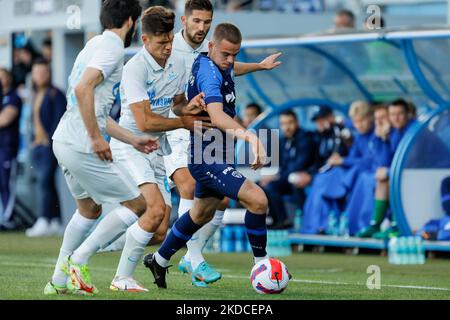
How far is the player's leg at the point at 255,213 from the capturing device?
30.8ft

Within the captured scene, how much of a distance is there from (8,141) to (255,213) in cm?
978

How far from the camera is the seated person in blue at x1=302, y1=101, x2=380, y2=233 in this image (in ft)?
50.0

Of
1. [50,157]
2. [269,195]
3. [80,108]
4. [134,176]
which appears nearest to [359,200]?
Answer: [269,195]

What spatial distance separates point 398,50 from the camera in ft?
49.5

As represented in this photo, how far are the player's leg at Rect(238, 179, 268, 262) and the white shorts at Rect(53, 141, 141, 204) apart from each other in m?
0.91

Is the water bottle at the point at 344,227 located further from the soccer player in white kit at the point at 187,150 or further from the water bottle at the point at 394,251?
the soccer player in white kit at the point at 187,150

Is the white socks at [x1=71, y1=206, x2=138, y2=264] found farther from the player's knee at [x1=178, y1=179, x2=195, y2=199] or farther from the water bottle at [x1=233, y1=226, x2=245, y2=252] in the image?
the water bottle at [x1=233, y1=226, x2=245, y2=252]

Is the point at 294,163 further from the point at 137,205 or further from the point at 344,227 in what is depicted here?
the point at 137,205

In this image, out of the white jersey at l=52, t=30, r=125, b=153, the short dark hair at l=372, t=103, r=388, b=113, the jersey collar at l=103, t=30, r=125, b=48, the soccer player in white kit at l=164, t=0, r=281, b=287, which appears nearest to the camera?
the white jersey at l=52, t=30, r=125, b=153

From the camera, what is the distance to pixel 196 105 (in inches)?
376

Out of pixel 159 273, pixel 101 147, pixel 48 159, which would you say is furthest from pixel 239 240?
pixel 101 147

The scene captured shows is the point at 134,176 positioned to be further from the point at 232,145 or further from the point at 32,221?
the point at 32,221

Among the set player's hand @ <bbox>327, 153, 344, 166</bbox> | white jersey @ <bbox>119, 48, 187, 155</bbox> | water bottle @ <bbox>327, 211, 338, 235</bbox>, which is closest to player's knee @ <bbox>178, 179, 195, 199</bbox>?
white jersey @ <bbox>119, 48, 187, 155</bbox>

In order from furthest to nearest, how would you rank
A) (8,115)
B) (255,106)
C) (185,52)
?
(8,115) < (255,106) < (185,52)
